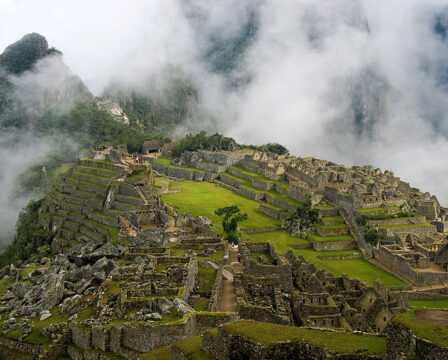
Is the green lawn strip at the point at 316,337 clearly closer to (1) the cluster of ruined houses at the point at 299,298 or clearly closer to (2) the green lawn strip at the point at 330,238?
(1) the cluster of ruined houses at the point at 299,298

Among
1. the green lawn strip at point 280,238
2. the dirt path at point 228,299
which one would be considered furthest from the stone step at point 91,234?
the dirt path at point 228,299

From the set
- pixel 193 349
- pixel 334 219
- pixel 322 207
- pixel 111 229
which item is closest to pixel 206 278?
pixel 193 349

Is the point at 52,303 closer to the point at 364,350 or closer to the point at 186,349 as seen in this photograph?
the point at 186,349

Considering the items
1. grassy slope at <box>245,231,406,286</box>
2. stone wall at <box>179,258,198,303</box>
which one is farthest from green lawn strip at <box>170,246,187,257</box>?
grassy slope at <box>245,231,406,286</box>

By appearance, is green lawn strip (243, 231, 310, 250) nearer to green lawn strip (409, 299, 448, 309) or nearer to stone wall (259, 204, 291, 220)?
stone wall (259, 204, 291, 220)

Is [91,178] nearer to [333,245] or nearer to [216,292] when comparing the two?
[333,245]
